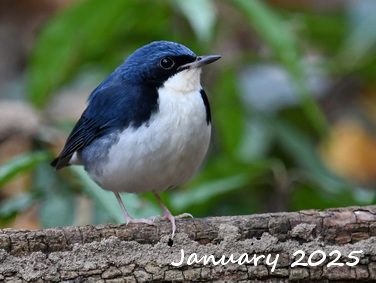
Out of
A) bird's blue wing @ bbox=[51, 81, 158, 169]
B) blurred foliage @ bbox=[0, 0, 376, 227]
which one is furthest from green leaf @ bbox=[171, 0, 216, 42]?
bird's blue wing @ bbox=[51, 81, 158, 169]

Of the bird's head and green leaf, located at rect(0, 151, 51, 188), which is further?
green leaf, located at rect(0, 151, 51, 188)

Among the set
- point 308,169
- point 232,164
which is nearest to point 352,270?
point 232,164

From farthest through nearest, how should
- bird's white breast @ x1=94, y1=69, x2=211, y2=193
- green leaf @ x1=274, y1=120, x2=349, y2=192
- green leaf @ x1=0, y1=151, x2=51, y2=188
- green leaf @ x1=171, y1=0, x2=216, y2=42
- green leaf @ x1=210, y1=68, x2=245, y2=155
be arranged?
green leaf @ x1=274, y1=120, x2=349, y2=192
green leaf @ x1=210, y1=68, x2=245, y2=155
green leaf @ x1=171, y1=0, x2=216, y2=42
green leaf @ x1=0, y1=151, x2=51, y2=188
bird's white breast @ x1=94, y1=69, x2=211, y2=193

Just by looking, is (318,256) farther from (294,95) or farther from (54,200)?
(294,95)

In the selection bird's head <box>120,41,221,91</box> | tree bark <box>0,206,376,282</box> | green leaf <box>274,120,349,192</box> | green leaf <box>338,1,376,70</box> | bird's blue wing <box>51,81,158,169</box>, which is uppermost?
bird's head <box>120,41,221,91</box>

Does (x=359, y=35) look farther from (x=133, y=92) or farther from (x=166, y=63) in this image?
(x=133, y=92)

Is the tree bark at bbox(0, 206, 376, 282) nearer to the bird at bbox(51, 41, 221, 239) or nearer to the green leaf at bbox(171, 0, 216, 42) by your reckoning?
the bird at bbox(51, 41, 221, 239)

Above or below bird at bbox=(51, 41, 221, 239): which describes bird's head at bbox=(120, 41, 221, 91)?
above
